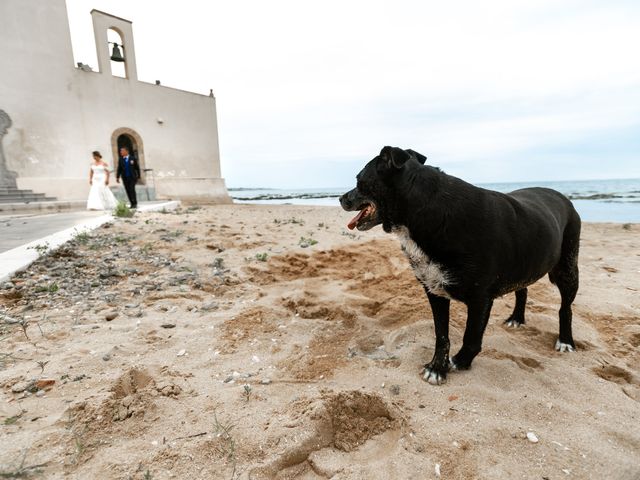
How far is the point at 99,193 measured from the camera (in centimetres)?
Result: 1192

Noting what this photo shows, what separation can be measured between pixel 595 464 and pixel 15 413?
314 centimetres

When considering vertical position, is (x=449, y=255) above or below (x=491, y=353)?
above

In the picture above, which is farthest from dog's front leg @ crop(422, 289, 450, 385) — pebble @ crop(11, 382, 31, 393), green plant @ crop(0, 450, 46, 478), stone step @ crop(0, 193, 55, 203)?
stone step @ crop(0, 193, 55, 203)

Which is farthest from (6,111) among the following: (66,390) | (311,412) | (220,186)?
(311,412)

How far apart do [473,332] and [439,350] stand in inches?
11.0

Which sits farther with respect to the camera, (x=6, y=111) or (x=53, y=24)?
(x=53, y=24)

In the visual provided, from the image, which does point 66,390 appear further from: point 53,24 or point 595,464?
point 53,24

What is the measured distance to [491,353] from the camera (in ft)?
9.20

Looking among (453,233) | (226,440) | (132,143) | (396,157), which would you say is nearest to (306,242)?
(396,157)

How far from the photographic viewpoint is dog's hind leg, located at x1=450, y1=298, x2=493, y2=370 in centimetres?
240

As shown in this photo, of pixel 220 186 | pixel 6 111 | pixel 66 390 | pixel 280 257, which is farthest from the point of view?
pixel 220 186

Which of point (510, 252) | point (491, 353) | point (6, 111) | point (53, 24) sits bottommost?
point (491, 353)

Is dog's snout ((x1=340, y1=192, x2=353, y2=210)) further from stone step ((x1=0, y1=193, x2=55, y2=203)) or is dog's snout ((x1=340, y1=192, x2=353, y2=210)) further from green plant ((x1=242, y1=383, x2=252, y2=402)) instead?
stone step ((x1=0, y1=193, x2=55, y2=203))

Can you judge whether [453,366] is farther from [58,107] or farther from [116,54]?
[116,54]
